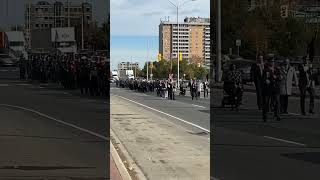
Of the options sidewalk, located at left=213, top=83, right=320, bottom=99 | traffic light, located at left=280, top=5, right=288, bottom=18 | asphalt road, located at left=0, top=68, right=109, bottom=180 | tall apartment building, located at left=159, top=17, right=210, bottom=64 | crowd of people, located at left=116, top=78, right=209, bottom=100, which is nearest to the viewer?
asphalt road, located at left=0, top=68, right=109, bottom=180

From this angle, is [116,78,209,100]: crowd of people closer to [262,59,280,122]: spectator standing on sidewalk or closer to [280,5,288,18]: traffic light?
[262,59,280,122]: spectator standing on sidewalk

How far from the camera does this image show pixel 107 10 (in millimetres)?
4910

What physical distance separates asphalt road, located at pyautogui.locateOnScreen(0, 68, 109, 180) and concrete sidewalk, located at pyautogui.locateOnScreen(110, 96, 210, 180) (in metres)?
2.37

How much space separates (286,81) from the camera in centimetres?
566

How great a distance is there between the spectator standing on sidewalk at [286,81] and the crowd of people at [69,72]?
1770mm

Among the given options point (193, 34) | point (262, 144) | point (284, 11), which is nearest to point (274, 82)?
point (284, 11)

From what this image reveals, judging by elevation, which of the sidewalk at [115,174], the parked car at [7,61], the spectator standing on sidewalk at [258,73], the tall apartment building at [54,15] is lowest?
the sidewalk at [115,174]

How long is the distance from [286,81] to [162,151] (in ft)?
14.9

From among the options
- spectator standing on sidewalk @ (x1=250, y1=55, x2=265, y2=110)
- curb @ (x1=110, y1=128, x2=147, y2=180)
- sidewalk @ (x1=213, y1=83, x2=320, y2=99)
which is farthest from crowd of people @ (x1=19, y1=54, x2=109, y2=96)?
curb @ (x1=110, y1=128, x2=147, y2=180)

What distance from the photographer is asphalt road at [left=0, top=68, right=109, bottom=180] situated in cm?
472

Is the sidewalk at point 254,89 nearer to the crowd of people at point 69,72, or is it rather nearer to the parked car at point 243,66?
the parked car at point 243,66

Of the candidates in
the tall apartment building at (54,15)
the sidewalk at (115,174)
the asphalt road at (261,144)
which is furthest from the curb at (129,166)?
the tall apartment building at (54,15)

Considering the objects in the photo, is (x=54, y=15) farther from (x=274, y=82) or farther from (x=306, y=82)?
(x=306, y=82)

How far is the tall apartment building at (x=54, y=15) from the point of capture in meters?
5.00
